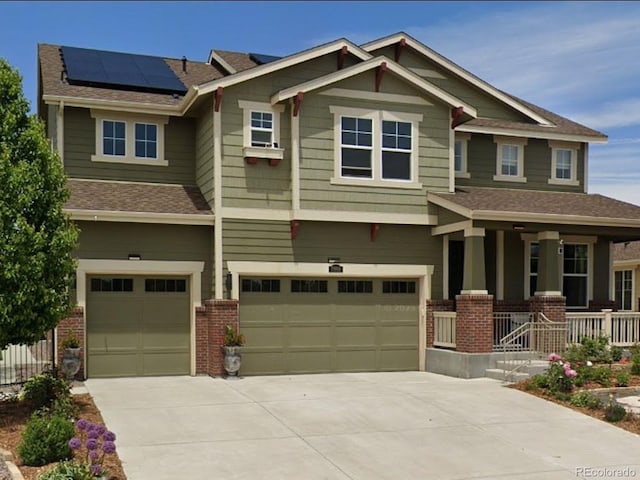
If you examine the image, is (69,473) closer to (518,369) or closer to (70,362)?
(70,362)

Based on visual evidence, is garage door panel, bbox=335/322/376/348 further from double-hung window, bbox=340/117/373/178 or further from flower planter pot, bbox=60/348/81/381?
flower planter pot, bbox=60/348/81/381

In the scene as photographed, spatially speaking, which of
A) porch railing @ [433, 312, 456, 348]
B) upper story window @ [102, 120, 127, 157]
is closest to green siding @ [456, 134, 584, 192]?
porch railing @ [433, 312, 456, 348]

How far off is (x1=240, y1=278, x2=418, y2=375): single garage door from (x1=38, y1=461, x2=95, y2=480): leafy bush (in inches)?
324

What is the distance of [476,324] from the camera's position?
17156 millimetres

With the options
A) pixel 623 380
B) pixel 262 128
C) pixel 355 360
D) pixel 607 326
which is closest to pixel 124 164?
pixel 262 128

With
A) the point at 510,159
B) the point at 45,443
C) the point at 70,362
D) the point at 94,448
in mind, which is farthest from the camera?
the point at 510,159

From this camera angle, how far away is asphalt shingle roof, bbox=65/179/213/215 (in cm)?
1659

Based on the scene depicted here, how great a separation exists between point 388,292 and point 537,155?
6342 millimetres

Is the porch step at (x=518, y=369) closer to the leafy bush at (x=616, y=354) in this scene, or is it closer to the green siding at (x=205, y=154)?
the leafy bush at (x=616, y=354)

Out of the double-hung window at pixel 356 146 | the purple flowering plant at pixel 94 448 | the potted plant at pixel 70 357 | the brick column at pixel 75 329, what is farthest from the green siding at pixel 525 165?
the purple flowering plant at pixel 94 448

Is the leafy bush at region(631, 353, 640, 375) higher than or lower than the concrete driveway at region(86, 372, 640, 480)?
higher

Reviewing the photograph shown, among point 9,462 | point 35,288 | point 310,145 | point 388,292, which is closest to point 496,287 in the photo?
point 388,292

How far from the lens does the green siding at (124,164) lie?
17.7 metres

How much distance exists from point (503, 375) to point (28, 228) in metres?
10.3
